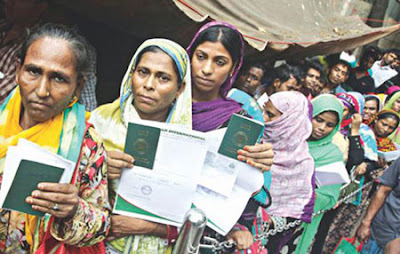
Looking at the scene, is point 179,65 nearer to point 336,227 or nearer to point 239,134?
point 239,134

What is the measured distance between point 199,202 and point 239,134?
1.17 feet

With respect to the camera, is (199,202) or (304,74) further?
(304,74)

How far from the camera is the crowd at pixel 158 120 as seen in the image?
1.23 m

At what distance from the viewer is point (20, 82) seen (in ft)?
4.05

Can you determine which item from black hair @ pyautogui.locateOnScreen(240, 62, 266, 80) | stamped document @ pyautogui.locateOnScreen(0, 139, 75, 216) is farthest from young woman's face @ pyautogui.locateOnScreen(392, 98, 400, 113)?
stamped document @ pyautogui.locateOnScreen(0, 139, 75, 216)

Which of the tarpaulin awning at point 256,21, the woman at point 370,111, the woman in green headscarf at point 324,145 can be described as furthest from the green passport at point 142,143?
the woman at point 370,111

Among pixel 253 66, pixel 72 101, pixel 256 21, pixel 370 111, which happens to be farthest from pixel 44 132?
pixel 370 111

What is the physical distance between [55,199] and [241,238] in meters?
1.04

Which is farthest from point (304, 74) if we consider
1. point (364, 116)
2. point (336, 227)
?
point (336, 227)

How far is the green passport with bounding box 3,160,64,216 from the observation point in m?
1.06

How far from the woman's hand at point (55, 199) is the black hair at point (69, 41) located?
399 mm

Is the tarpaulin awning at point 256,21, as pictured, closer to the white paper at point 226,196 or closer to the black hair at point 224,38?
the black hair at point 224,38

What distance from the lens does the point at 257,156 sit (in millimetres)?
1639

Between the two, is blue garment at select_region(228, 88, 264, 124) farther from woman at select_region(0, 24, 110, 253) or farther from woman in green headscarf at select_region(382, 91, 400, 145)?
woman in green headscarf at select_region(382, 91, 400, 145)
